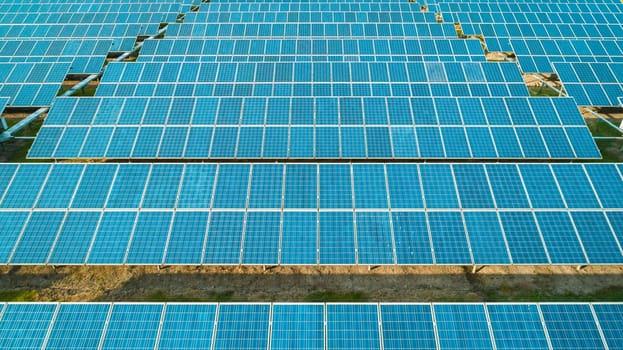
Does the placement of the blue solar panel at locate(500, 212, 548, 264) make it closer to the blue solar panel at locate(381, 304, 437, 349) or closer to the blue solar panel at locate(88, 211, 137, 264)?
the blue solar panel at locate(381, 304, 437, 349)

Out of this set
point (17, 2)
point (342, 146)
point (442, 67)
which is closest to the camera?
point (342, 146)

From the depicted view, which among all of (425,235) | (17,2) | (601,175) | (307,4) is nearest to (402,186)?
(425,235)

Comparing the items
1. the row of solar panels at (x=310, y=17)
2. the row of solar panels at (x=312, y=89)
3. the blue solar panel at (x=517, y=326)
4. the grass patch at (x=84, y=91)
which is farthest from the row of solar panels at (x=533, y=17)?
the grass patch at (x=84, y=91)

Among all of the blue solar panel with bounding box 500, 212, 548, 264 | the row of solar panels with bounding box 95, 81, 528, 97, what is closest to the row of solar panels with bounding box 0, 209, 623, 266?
the blue solar panel with bounding box 500, 212, 548, 264

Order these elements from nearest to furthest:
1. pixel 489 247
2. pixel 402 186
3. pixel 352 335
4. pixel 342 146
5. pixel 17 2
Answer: pixel 352 335, pixel 489 247, pixel 402 186, pixel 342 146, pixel 17 2

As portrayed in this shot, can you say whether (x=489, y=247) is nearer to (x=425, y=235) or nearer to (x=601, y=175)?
(x=425, y=235)

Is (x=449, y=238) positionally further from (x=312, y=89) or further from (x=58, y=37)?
(x=58, y=37)

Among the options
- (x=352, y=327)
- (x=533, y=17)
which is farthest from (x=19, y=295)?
(x=533, y=17)
